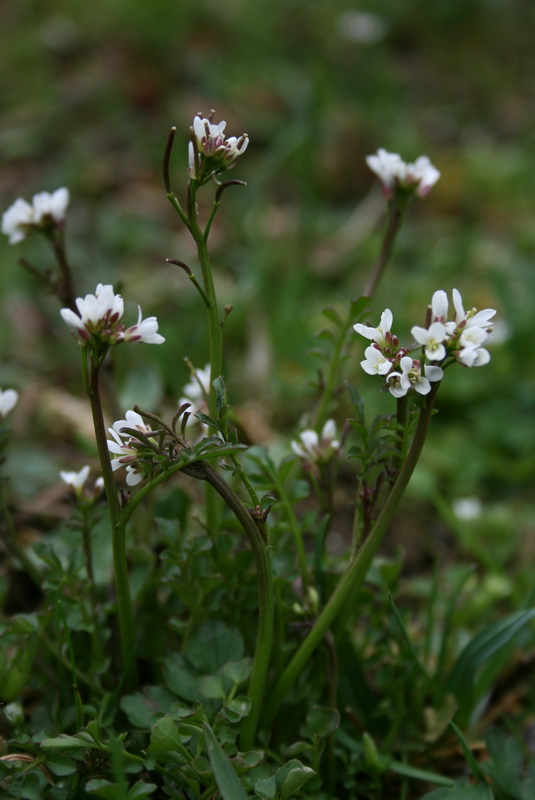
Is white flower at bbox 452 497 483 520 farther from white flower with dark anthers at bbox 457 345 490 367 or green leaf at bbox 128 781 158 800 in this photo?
green leaf at bbox 128 781 158 800

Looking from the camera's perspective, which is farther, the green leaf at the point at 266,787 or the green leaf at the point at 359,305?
the green leaf at the point at 359,305

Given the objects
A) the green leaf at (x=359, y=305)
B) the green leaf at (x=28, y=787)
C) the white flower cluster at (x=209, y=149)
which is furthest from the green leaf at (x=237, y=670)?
the white flower cluster at (x=209, y=149)

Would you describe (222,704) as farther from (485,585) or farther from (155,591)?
(485,585)

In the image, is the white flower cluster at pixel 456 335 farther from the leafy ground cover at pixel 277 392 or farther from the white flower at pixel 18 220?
the white flower at pixel 18 220

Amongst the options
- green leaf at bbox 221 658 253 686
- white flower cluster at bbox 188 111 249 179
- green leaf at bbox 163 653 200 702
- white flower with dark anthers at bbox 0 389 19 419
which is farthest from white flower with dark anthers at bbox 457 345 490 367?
white flower with dark anthers at bbox 0 389 19 419

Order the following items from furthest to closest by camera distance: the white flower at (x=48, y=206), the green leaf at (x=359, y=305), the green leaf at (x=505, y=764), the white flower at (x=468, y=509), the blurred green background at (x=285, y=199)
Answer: the blurred green background at (x=285, y=199), the white flower at (x=468, y=509), the white flower at (x=48, y=206), the green leaf at (x=359, y=305), the green leaf at (x=505, y=764)

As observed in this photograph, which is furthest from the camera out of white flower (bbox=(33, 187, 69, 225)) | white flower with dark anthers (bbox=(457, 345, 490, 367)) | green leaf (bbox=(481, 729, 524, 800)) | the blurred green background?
the blurred green background
